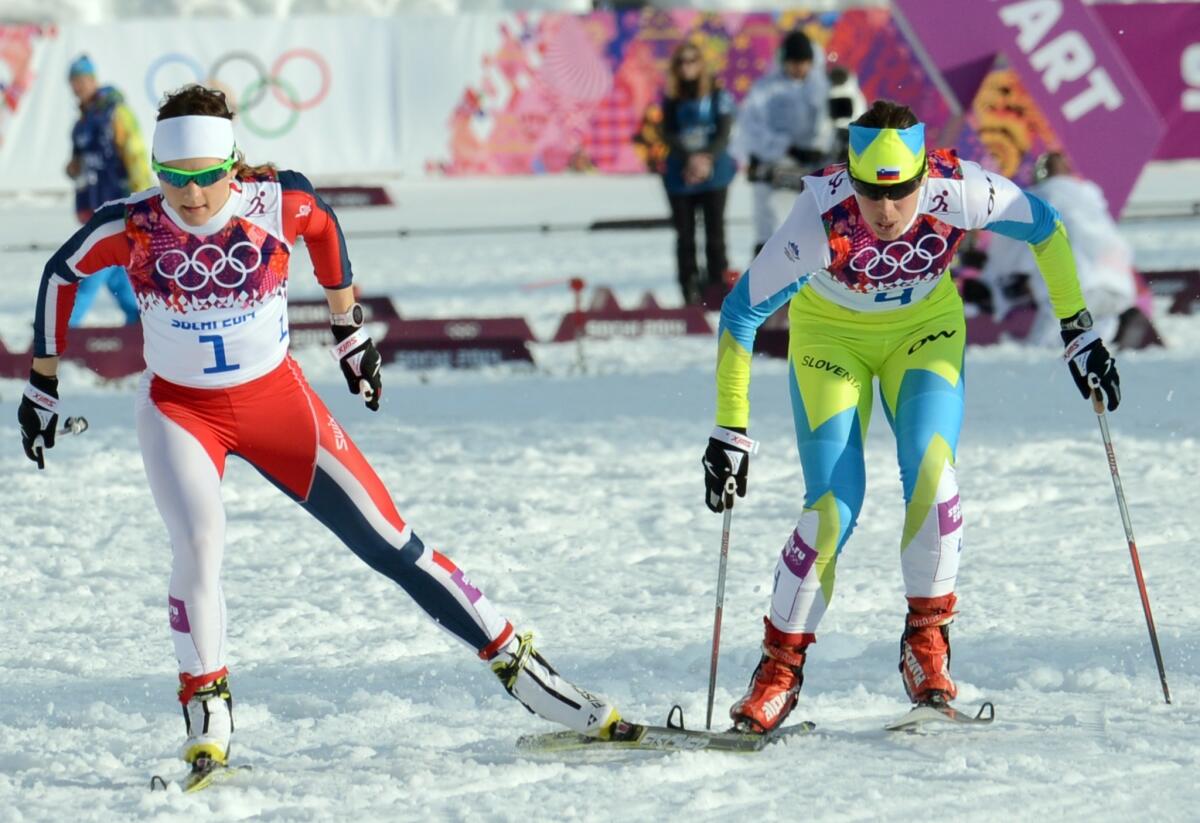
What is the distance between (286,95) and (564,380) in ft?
47.1

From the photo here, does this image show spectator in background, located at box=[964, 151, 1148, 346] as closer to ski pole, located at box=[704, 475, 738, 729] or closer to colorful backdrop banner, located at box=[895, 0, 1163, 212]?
colorful backdrop banner, located at box=[895, 0, 1163, 212]

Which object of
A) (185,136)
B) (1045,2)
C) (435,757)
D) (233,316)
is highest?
(1045,2)

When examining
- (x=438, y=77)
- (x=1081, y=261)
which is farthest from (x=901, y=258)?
(x=438, y=77)

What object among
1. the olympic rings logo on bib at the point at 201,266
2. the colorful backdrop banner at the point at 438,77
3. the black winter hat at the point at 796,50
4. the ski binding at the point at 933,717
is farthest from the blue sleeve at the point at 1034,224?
the colorful backdrop banner at the point at 438,77

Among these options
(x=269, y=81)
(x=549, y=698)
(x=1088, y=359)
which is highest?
(x=269, y=81)

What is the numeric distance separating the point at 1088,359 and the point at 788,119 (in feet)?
25.0

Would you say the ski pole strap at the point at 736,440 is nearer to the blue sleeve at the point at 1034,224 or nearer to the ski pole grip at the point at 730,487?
the ski pole grip at the point at 730,487

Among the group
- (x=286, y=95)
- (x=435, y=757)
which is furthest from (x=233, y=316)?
(x=286, y=95)

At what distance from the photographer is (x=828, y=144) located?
42.1 ft

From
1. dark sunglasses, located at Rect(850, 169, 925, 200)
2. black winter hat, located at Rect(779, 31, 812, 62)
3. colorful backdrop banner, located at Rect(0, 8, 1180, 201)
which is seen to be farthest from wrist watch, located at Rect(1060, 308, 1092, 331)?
colorful backdrop banner, located at Rect(0, 8, 1180, 201)

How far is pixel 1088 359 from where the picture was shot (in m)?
5.41

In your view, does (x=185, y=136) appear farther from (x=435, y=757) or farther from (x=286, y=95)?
(x=286, y=95)

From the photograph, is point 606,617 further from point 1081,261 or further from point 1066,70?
point 1066,70

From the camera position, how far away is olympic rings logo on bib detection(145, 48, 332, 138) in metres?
24.5
